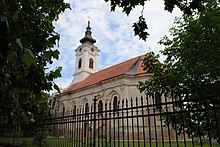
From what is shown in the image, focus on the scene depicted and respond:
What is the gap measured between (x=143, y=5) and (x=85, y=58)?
3461 centimetres

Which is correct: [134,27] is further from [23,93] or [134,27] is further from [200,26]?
[200,26]

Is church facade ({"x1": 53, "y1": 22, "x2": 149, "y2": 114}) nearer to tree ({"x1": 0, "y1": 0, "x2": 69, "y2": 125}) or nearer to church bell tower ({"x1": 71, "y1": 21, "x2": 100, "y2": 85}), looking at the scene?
church bell tower ({"x1": 71, "y1": 21, "x2": 100, "y2": 85})

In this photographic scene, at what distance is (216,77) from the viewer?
6.46 m

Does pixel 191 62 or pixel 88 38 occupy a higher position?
pixel 88 38

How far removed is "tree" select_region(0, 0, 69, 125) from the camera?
137cm

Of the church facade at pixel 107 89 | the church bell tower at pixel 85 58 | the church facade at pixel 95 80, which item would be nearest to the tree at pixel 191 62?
the church facade at pixel 95 80

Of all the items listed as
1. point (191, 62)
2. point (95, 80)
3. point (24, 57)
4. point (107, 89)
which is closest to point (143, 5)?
point (24, 57)

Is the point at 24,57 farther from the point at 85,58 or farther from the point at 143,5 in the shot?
the point at 85,58

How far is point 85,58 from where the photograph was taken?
3716 cm

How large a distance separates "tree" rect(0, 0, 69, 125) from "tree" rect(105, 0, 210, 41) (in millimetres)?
1047

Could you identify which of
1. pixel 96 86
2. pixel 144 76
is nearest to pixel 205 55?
pixel 144 76

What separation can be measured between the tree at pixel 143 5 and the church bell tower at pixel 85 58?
3422 cm

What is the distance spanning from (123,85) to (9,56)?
70.2 feet

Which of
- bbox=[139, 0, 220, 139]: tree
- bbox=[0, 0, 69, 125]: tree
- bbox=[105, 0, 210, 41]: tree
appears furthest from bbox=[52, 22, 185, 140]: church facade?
bbox=[105, 0, 210, 41]: tree
